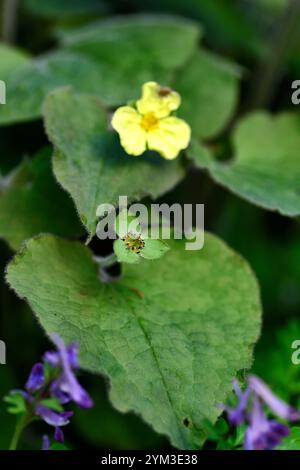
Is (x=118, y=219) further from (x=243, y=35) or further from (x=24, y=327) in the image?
(x=243, y=35)

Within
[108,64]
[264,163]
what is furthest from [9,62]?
[264,163]

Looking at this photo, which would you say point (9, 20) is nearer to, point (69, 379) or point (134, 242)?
point (134, 242)

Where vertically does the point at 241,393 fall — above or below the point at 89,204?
below

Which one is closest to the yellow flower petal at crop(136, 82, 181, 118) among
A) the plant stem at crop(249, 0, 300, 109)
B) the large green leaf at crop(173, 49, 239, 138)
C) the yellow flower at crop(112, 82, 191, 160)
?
the yellow flower at crop(112, 82, 191, 160)

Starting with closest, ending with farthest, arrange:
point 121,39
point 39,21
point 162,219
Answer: point 162,219, point 121,39, point 39,21

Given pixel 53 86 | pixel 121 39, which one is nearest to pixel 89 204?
pixel 53 86

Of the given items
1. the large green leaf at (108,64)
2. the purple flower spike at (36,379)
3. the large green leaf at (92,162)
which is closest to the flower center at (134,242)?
the large green leaf at (92,162)
